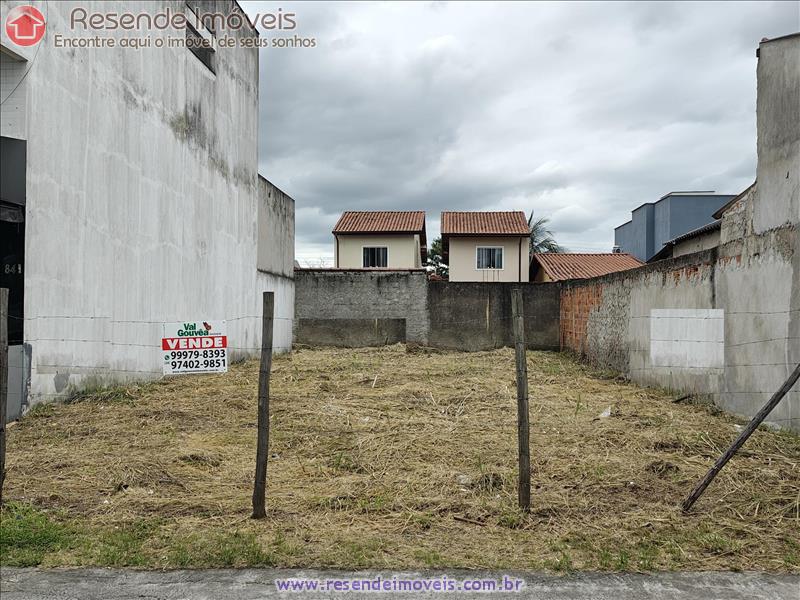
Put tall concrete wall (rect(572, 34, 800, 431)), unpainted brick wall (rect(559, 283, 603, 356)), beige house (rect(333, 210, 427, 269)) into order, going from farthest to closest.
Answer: beige house (rect(333, 210, 427, 269)) < unpainted brick wall (rect(559, 283, 603, 356)) < tall concrete wall (rect(572, 34, 800, 431))

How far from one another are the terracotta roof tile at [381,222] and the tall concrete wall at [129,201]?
11.7m

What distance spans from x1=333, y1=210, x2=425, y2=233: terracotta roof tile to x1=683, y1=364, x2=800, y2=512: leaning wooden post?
2238cm

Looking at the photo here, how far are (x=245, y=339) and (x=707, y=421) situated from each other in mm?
10153

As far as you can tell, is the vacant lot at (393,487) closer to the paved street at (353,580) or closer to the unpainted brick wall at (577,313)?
the paved street at (353,580)

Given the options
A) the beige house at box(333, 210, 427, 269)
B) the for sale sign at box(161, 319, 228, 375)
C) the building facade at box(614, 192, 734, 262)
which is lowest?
the for sale sign at box(161, 319, 228, 375)

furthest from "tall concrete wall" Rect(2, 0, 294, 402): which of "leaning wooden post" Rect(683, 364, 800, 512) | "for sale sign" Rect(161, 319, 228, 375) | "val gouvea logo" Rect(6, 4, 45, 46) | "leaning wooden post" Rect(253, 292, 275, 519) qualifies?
"leaning wooden post" Rect(683, 364, 800, 512)

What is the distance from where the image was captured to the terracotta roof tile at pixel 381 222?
2641cm

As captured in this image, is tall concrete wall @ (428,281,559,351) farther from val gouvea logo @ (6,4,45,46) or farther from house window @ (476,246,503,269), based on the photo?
val gouvea logo @ (6,4,45,46)

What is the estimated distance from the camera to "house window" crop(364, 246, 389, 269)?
2684 cm

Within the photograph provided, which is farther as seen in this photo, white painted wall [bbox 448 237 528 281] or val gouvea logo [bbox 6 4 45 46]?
white painted wall [bbox 448 237 528 281]

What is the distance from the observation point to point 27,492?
473cm

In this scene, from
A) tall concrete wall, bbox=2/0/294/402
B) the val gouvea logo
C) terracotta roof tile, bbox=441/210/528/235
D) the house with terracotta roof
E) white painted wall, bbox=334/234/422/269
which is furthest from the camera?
white painted wall, bbox=334/234/422/269

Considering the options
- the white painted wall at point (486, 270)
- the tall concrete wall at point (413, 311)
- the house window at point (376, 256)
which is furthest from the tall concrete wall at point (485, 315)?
the house window at point (376, 256)

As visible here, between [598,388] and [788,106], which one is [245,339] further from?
[788,106]
